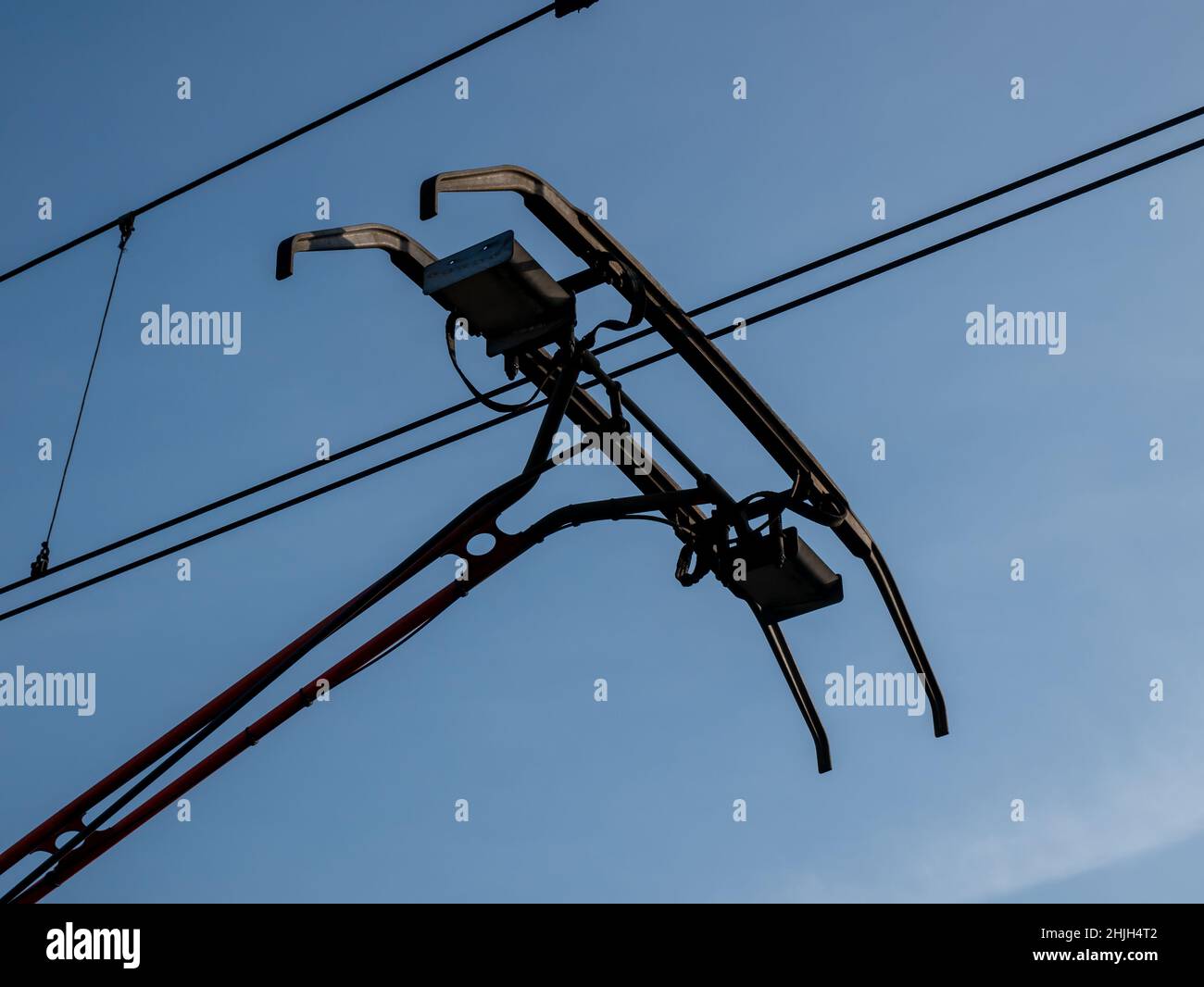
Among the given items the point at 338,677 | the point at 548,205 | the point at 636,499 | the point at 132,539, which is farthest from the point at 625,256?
the point at 132,539

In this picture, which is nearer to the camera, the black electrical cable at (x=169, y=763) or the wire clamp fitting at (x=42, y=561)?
the black electrical cable at (x=169, y=763)

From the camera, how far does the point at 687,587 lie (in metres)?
6.62

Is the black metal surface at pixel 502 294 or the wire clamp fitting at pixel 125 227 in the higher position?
the wire clamp fitting at pixel 125 227

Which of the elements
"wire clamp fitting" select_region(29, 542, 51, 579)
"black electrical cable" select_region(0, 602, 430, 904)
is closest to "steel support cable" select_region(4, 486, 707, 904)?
"black electrical cable" select_region(0, 602, 430, 904)

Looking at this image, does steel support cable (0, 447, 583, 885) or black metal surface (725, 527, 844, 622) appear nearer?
steel support cable (0, 447, 583, 885)

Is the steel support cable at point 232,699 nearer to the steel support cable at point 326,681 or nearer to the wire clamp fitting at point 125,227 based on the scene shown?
the steel support cable at point 326,681

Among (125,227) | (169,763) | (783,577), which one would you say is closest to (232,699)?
(169,763)

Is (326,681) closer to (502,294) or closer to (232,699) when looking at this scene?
(232,699)

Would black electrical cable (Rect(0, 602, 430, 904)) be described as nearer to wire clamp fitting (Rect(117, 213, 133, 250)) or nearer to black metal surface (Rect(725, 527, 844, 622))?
black metal surface (Rect(725, 527, 844, 622))

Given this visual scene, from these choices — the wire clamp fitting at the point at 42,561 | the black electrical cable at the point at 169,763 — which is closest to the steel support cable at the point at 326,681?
the black electrical cable at the point at 169,763


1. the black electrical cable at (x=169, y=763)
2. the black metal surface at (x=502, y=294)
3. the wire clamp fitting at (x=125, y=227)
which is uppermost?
the wire clamp fitting at (x=125, y=227)
